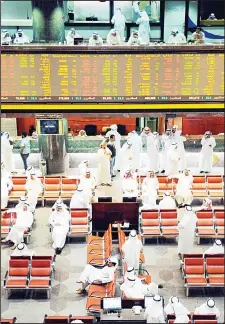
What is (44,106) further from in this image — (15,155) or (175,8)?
(175,8)

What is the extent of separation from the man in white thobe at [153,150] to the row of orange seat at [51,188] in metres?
2.68

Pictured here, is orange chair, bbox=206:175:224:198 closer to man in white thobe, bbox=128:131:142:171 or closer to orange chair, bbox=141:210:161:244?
orange chair, bbox=141:210:161:244

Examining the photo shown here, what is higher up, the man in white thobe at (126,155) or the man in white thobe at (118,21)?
the man in white thobe at (118,21)

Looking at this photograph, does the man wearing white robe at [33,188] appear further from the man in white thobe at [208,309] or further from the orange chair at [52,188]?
the man in white thobe at [208,309]

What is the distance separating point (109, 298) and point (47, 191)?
18.4 ft

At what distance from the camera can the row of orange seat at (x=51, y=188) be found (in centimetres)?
1409

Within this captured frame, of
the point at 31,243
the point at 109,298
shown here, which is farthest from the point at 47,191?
the point at 109,298

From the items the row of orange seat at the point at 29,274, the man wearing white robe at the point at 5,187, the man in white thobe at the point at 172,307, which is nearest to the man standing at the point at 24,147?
the man wearing white robe at the point at 5,187

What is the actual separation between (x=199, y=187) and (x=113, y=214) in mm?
2884

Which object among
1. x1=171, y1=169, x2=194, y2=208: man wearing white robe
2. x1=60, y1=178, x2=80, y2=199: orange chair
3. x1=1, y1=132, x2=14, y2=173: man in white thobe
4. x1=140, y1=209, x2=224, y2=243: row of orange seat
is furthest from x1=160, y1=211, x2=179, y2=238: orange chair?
x1=1, y1=132, x2=14, y2=173: man in white thobe

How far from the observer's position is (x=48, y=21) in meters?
14.1

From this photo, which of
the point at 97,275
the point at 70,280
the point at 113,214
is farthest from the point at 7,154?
the point at 97,275

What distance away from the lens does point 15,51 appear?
40.0ft

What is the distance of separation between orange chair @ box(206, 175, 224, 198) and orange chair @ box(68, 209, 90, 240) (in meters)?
3.38
